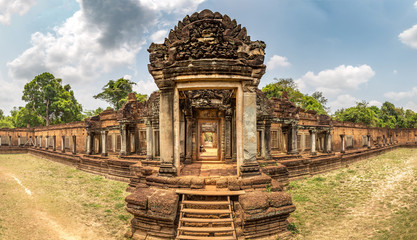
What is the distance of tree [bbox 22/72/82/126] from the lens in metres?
35.0

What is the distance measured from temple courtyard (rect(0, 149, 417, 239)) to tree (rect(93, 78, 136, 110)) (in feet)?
93.0

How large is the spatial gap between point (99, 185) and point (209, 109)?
Result: 741 centimetres

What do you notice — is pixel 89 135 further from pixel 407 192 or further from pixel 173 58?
pixel 407 192

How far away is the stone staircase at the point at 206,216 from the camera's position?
15.0ft

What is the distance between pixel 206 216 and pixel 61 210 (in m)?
5.58

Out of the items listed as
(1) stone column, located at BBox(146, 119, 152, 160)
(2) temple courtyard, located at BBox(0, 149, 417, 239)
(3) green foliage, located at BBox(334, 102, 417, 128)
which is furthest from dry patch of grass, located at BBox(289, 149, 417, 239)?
(3) green foliage, located at BBox(334, 102, 417, 128)

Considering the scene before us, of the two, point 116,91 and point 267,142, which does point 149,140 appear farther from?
point 116,91

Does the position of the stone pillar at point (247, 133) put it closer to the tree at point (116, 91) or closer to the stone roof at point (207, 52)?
the stone roof at point (207, 52)

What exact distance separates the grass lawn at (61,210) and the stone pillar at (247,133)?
405 centimetres

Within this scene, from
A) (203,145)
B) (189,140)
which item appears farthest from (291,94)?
(189,140)

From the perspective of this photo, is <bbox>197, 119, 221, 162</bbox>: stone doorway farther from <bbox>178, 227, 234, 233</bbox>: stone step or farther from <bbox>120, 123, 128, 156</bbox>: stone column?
<bbox>178, 227, 234, 233</bbox>: stone step

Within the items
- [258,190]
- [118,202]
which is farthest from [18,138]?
[258,190]

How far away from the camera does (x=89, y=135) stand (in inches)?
701

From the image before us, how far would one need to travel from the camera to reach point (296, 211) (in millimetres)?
7004
